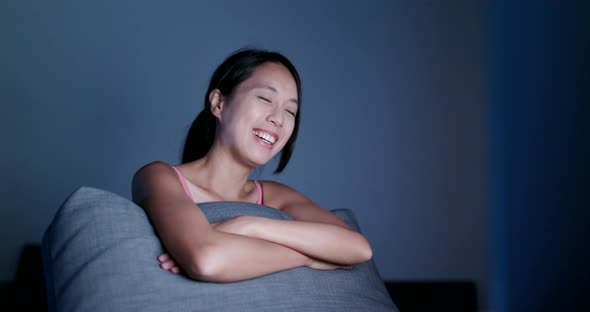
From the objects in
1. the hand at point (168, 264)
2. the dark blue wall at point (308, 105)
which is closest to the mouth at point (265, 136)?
the hand at point (168, 264)

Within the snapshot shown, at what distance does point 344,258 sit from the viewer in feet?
4.58

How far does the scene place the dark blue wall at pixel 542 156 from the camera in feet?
6.26

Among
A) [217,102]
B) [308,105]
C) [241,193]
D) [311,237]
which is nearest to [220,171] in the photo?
[241,193]

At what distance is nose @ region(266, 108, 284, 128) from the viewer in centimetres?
163

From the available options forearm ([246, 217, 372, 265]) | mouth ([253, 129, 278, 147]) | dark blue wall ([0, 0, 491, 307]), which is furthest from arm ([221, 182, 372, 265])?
dark blue wall ([0, 0, 491, 307])

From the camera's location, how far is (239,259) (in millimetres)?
1188

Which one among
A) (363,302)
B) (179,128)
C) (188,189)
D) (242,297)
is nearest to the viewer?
(242,297)

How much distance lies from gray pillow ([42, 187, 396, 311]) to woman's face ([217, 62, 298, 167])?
1.18 feet

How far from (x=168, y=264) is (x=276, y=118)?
1.95ft

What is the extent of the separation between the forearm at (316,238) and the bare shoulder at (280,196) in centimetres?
33

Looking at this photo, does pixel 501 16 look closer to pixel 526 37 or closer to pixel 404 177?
pixel 526 37

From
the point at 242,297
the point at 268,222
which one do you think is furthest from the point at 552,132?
the point at 242,297

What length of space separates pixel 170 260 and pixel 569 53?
4.98 ft

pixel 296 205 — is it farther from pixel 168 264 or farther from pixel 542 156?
pixel 542 156
